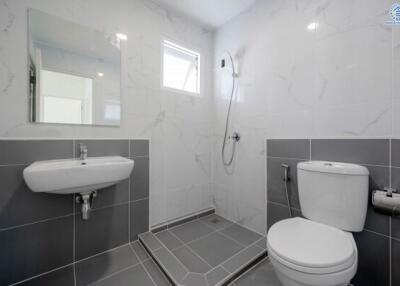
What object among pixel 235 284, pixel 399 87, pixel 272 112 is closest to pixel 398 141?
pixel 399 87

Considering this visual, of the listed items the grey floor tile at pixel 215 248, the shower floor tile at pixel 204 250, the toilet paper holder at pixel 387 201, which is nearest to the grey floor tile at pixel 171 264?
the shower floor tile at pixel 204 250

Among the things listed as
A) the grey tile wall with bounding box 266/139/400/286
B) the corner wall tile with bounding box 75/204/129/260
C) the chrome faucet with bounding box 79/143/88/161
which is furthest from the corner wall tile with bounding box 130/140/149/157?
the grey tile wall with bounding box 266/139/400/286

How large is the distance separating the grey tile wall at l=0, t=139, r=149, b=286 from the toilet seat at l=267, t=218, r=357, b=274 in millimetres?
1255

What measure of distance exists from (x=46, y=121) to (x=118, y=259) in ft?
3.91

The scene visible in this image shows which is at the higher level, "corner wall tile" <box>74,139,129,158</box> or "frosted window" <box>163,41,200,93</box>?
"frosted window" <box>163,41,200,93</box>

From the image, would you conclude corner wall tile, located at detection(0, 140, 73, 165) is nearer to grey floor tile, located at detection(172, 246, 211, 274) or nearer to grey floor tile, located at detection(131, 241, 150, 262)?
grey floor tile, located at detection(131, 241, 150, 262)

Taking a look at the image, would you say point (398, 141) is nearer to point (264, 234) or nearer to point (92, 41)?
point (264, 234)

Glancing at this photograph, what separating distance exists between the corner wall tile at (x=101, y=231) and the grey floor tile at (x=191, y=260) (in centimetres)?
53

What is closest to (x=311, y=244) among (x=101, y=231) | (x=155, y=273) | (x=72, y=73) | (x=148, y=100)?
(x=155, y=273)

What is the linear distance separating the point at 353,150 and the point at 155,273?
1636 millimetres

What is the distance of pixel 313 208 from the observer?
1.22 metres

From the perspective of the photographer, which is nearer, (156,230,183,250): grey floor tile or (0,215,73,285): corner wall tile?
(0,215,73,285): corner wall tile

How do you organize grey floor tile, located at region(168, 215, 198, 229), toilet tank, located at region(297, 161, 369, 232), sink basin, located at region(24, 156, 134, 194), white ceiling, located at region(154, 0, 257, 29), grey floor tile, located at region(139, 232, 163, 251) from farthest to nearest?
1. grey floor tile, located at region(168, 215, 198, 229)
2. white ceiling, located at region(154, 0, 257, 29)
3. grey floor tile, located at region(139, 232, 163, 251)
4. toilet tank, located at region(297, 161, 369, 232)
5. sink basin, located at region(24, 156, 134, 194)

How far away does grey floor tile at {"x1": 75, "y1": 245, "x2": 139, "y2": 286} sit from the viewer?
4.02ft
